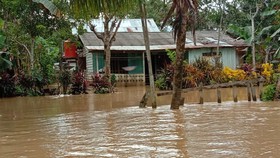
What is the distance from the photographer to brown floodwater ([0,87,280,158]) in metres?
6.51

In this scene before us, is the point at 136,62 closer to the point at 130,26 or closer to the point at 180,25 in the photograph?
the point at 130,26

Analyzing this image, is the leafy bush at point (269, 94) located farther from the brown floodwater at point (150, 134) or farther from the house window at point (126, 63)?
the house window at point (126, 63)

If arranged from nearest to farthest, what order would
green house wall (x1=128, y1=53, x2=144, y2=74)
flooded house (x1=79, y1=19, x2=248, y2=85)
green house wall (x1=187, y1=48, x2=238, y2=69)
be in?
flooded house (x1=79, y1=19, x2=248, y2=85) < green house wall (x1=187, y1=48, x2=238, y2=69) < green house wall (x1=128, y1=53, x2=144, y2=74)

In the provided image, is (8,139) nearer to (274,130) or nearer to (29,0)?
(274,130)

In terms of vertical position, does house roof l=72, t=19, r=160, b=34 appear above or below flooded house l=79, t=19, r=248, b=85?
above

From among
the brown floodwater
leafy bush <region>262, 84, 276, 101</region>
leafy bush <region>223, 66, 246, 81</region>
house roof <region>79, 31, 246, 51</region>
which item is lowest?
the brown floodwater

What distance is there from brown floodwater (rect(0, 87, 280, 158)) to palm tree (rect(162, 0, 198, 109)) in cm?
75

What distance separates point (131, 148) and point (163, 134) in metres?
1.45

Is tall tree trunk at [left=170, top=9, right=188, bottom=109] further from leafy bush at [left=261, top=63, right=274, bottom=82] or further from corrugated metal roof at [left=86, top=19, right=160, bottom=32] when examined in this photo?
corrugated metal roof at [left=86, top=19, right=160, bottom=32]

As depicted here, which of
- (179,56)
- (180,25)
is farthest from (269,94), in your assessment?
(180,25)

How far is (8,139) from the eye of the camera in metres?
8.27

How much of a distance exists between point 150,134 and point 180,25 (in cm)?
494

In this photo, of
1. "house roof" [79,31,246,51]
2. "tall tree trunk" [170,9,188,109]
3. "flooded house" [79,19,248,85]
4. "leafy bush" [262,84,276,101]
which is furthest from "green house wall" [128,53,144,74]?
"tall tree trunk" [170,9,188,109]

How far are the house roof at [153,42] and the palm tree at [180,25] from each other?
49.8 feet
